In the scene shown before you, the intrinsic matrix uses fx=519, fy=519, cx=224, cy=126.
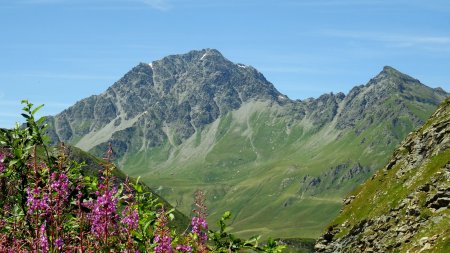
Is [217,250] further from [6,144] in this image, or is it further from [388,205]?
[388,205]

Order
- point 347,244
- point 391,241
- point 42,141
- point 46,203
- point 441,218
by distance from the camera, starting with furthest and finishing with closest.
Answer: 1. point 347,244
2. point 391,241
3. point 441,218
4. point 42,141
5. point 46,203

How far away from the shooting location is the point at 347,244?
79312 mm

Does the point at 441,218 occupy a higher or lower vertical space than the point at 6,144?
lower

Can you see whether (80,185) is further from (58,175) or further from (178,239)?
(178,239)

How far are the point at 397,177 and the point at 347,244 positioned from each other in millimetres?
13385

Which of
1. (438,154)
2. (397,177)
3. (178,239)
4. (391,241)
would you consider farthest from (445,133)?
(178,239)

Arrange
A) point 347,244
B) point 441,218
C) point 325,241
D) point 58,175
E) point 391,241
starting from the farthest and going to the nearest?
point 325,241
point 347,244
point 391,241
point 441,218
point 58,175

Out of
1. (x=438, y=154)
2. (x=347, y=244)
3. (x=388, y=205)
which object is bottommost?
(x=347, y=244)

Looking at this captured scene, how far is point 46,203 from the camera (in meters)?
8.12

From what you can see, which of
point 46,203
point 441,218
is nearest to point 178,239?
point 46,203

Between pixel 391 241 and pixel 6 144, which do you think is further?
pixel 391 241

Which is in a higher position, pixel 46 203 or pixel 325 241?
pixel 46 203

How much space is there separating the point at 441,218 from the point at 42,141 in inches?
2253

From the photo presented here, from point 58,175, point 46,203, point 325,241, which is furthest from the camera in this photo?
point 325,241
